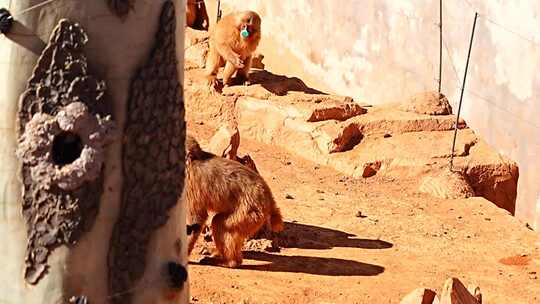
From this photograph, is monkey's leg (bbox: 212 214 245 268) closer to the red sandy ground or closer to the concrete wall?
the red sandy ground

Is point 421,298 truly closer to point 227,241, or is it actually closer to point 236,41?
point 227,241

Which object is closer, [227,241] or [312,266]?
[227,241]

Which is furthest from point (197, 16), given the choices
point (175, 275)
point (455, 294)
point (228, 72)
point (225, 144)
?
point (175, 275)

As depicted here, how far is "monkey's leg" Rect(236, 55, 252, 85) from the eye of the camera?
15.4m

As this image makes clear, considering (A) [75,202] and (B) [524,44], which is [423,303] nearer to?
(A) [75,202]

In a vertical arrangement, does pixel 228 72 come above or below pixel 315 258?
above

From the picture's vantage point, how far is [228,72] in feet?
50.5

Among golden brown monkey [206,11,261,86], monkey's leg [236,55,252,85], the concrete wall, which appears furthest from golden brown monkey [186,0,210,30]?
monkey's leg [236,55,252,85]

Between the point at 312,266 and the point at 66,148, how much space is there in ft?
20.9

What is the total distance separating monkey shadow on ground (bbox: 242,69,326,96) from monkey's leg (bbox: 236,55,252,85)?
12cm

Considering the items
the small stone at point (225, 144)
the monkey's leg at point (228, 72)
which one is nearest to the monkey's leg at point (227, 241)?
the small stone at point (225, 144)

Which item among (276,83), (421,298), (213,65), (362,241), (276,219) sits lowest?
(421,298)

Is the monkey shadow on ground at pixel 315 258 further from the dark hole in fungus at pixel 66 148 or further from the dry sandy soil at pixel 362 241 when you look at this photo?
the dark hole in fungus at pixel 66 148

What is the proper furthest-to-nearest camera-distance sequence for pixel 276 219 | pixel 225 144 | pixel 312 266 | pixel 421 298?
pixel 225 144
pixel 312 266
pixel 276 219
pixel 421 298
